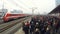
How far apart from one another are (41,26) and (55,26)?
3.01ft

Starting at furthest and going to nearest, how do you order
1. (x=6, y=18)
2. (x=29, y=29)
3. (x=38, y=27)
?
(x=6, y=18)
(x=29, y=29)
(x=38, y=27)

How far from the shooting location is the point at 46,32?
33.6 feet

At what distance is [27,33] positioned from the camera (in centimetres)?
1320

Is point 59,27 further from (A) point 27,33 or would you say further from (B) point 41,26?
(A) point 27,33

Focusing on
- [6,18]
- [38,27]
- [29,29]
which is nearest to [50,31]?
[38,27]

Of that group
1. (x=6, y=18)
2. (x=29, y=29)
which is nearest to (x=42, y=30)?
(x=29, y=29)

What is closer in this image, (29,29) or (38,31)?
(38,31)

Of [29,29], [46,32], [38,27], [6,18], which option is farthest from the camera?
[6,18]

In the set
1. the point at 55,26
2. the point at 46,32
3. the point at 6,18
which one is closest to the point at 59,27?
the point at 55,26

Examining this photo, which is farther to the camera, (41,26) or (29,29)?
(29,29)

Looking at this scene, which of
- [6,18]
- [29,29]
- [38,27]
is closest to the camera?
[38,27]

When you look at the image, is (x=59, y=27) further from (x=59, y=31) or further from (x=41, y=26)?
(x=41, y=26)

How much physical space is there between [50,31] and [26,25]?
2650mm

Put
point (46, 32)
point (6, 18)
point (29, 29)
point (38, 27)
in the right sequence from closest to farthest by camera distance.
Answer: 1. point (46, 32)
2. point (38, 27)
3. point (29, 29)
4. point (6, 18)
